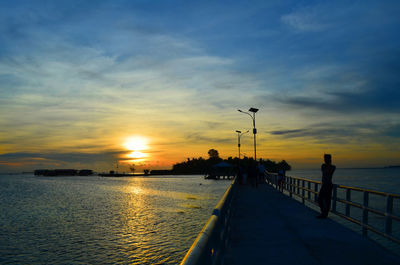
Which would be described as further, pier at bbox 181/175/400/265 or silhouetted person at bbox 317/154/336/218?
silhouetted person at bbox 317/154/336/218

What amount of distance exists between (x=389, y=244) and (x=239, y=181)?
1989 cm

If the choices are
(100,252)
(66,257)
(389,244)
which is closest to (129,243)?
(100,252)

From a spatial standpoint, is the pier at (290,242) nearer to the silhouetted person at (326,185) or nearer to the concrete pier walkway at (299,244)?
the concrete pier walkway at (299,244)

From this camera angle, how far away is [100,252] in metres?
15.6

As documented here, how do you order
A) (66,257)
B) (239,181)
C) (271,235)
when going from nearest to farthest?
(271,235), (66,257), (239,181)

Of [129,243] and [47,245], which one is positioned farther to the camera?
[47,245]

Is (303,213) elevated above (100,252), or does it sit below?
above

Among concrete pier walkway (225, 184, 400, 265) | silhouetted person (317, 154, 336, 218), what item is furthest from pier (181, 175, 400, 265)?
silhouetted person (317, 154, 336, 218)

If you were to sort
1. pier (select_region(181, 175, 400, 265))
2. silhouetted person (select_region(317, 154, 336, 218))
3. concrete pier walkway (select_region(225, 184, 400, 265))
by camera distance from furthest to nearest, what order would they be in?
silhouetted person (select_region(317, 154, 336, 218)), concrete pier walkway (select_region(225, 184, 400, 265)), pier (select_region(181, 175, 400, 265))

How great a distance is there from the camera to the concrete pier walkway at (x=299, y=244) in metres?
6.17

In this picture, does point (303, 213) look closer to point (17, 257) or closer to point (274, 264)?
point (274, 264)

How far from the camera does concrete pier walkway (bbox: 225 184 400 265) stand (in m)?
6.17

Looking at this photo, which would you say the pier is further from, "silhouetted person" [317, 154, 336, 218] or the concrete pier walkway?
"silhouetted person" [317, 154, 336, 218]

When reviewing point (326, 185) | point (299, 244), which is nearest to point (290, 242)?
point (299, 244)
